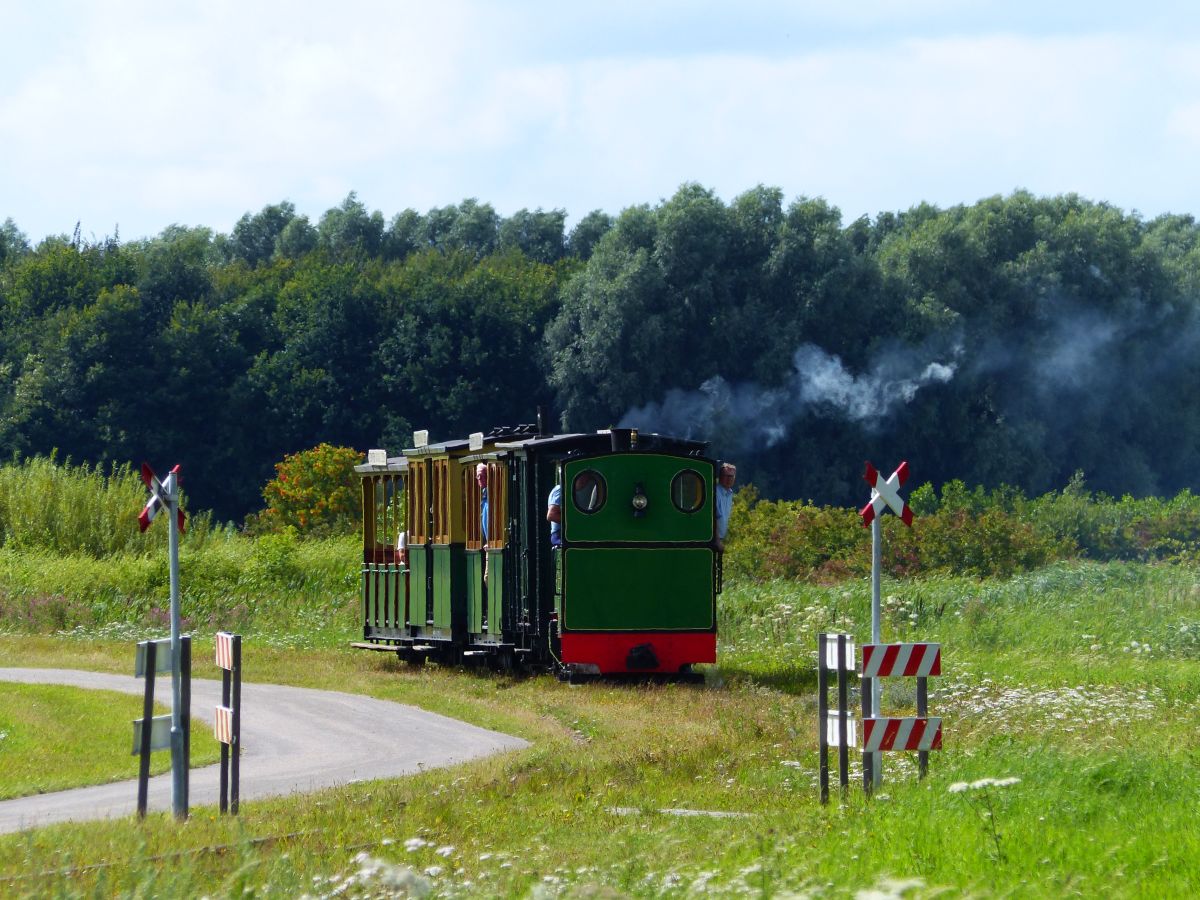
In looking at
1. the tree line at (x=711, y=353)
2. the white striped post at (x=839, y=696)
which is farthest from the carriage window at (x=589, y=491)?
the tree line at (x=711, y=353)

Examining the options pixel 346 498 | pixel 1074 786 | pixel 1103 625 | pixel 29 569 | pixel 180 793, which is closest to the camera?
pixel 1074 786

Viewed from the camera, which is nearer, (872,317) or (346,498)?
(346,498)

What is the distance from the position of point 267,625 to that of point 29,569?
21.4ft

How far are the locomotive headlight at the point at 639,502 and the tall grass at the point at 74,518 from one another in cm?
2051

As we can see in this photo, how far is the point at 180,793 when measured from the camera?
11.9 meters

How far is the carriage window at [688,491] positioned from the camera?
68.2ft

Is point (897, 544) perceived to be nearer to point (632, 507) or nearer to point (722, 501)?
point (722, 501)

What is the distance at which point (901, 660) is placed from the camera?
11.5 meters

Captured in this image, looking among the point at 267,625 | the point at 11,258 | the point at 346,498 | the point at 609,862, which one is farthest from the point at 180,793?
the point at 11,258

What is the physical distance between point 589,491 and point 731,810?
28.8 ft

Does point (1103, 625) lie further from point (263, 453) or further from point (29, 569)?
point (263, 453)

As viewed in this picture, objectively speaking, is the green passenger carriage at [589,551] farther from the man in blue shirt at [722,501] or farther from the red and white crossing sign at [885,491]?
the red and white crossing sign at [885,491]

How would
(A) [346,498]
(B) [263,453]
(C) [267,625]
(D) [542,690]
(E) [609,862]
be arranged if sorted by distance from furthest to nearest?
1. (B) [263,453]
2. (A) [346,498]
3. (C) [267,625]
4. (D) [542,690]
5. (E) [609,862]

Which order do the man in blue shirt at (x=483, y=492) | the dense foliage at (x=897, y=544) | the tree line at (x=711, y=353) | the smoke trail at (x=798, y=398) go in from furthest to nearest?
the tree line at (x=711, y=353), the smoke trail at (x=798, y=398), the dense foliage at (x=897, y=544), the man in blue shirt at (x=483, y=492)
